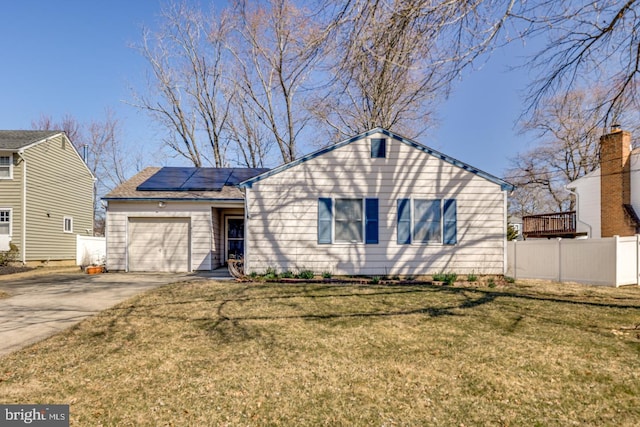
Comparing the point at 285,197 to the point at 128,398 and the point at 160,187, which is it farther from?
the point at 128,398

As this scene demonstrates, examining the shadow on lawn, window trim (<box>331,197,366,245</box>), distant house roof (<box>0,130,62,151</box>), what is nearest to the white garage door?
the shadow on lawn

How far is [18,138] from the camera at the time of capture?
1683 centimetres

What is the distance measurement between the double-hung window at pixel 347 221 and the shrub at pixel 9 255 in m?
13.7

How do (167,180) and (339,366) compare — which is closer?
(339,366)

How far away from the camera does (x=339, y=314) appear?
6227 millimetres

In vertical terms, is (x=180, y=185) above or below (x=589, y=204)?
→ above

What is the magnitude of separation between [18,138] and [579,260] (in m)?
24.5

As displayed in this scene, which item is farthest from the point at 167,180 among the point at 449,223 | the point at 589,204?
the point at 589,204

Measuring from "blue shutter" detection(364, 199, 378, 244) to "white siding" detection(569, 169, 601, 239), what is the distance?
12.6m

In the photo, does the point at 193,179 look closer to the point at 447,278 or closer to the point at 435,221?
the point at 435,221

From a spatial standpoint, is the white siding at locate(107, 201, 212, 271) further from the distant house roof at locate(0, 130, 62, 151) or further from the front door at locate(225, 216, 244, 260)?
the distant house roof at locate(0, 130, 62, 151)

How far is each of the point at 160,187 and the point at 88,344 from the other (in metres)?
9.12

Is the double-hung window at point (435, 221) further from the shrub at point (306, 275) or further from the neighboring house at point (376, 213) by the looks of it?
the shrub at point (306, 275)

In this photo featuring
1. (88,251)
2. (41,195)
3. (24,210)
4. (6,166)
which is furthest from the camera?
(88,251)
